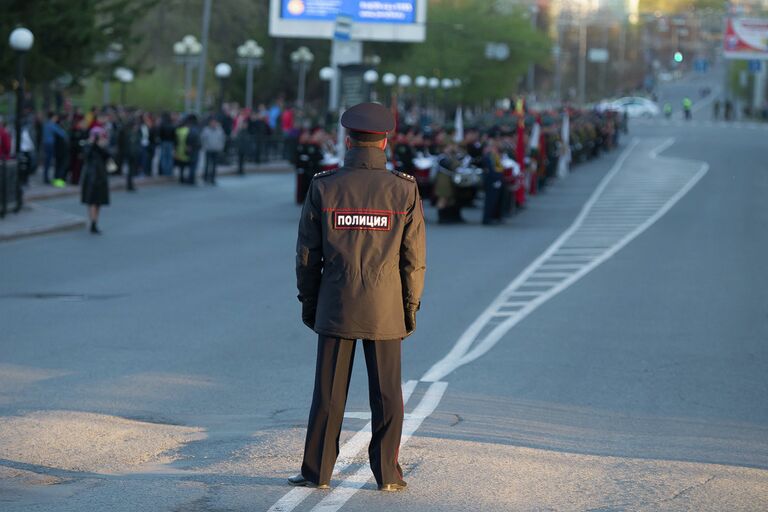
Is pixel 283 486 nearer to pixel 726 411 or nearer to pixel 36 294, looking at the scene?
pixel 726 411

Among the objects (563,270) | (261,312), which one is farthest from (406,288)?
(563,270)

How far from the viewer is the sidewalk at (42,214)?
24.5 meters

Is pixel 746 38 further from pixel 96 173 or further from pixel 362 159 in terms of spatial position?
pixel 362 159

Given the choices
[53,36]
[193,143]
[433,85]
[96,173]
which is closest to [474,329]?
[96,173]

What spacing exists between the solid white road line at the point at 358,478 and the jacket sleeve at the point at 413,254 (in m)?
0.94

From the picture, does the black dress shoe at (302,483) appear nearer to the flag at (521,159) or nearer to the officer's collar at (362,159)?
the officer's collar at (362,159)

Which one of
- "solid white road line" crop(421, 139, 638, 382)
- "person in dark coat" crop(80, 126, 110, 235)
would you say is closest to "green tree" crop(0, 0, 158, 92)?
"person in dark coat" crop(80, 126, 110, 235)

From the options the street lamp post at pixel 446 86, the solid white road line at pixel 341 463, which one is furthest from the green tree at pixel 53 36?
the street lamp post at pixel 446 86

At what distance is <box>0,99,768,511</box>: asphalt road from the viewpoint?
7422 millimetres

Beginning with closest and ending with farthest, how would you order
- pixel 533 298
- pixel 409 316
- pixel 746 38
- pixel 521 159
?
pixel 409 316 < pixel 533 298 < pixel 521 159 < pixel 746 38

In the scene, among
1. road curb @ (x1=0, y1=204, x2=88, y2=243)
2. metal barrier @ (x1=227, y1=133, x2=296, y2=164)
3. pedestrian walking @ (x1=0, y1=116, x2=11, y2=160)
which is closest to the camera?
road curb @ (x1=0, y1=204, x2=88, y2=243)

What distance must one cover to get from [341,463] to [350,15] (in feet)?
145

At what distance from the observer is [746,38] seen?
8350cm

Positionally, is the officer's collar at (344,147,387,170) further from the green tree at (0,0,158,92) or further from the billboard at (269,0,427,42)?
the billboard at (269,0,427,42)
